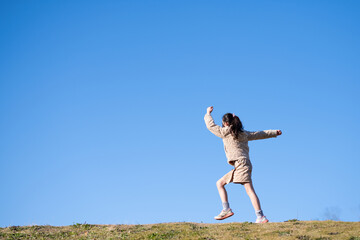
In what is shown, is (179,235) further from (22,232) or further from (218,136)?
(22,232)

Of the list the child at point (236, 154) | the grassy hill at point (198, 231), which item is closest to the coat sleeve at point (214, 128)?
the child at point (236, 154)

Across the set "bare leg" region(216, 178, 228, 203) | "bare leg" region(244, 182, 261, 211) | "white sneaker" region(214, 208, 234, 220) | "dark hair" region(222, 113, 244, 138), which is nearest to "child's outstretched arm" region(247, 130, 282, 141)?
"dark hair" region(222, 113, 244, 138)

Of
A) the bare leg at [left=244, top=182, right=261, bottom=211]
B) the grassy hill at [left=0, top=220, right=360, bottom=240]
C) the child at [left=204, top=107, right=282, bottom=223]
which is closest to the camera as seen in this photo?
the grassy hill at [left=0, top=220, right=360, bottom=240]

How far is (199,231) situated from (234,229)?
91 centimetres

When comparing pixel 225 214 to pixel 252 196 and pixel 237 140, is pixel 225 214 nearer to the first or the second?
pixel 252 196

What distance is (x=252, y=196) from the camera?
1202cm

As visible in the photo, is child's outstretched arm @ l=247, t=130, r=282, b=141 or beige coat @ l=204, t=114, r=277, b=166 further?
child's outstretched arm @ l=247, t=130, r=282, b=141

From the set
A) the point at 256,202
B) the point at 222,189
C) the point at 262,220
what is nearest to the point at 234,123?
the point at 222,189

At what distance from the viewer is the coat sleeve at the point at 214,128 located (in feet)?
41.1

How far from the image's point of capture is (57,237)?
474 inches

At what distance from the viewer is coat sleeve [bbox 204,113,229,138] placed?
41.1 feet

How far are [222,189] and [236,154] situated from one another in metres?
1.04

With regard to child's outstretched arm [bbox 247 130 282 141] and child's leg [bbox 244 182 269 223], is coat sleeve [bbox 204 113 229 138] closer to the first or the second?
child's outstretched arm [bbox 247 130 282 141]

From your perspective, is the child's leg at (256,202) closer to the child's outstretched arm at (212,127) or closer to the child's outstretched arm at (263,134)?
the child's outstretched arm at (263,134)
